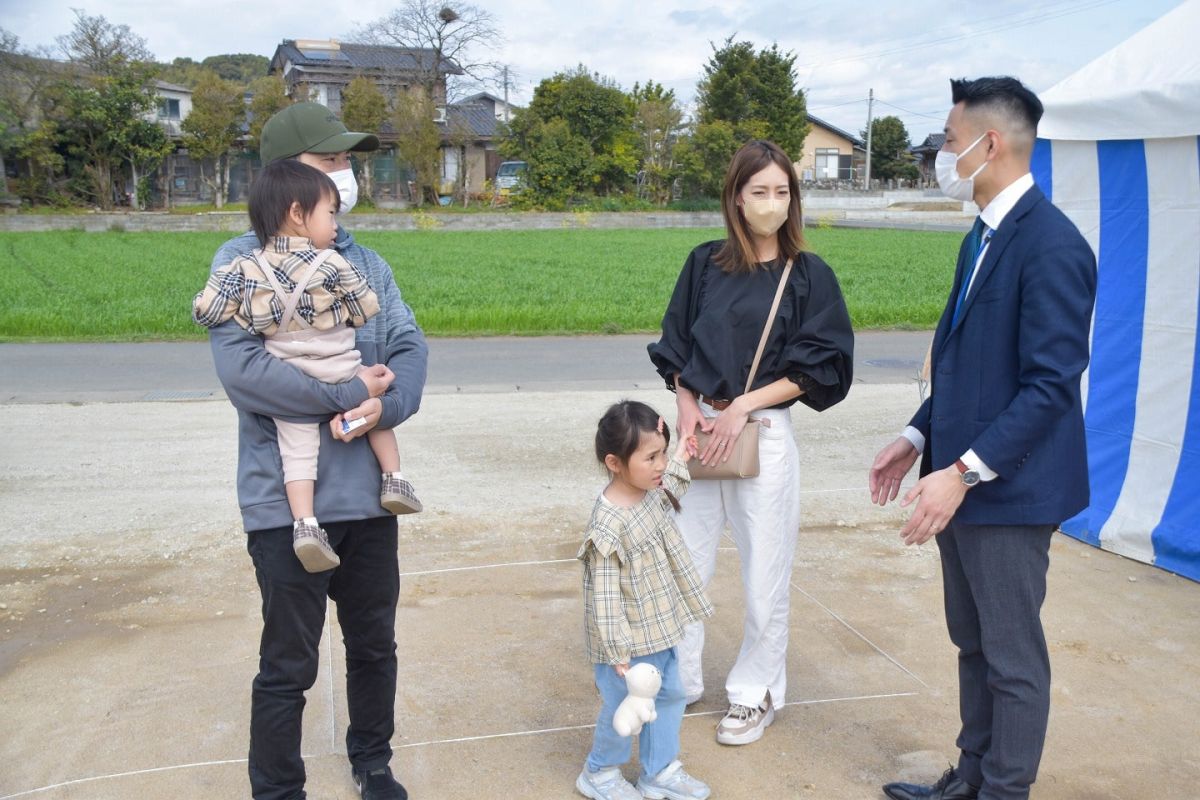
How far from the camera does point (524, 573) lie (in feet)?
16.0

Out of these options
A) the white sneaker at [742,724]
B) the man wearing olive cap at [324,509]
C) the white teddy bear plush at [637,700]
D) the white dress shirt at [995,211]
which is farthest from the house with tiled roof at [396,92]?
the white teddy bear plush at [637,700]

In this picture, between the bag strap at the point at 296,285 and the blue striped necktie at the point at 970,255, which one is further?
the blue striped necktie at the point at 970,255

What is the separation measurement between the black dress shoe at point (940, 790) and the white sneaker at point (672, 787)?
54cm

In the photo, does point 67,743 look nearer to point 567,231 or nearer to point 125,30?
point 567,231

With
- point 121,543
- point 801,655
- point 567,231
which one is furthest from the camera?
point 567,231

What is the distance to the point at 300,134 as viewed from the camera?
2.89m

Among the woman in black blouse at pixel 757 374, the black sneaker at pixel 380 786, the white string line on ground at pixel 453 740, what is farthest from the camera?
the woman in black blouse at pixel 757 374

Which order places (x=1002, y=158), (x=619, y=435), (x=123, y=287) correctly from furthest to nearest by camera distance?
(x=123, y=287) → (x=619, y=435) → (x=1002, y=158)

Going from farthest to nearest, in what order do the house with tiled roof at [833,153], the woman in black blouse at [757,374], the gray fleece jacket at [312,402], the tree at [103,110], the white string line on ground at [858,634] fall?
1. the house with tiled roof at [833,153]
2. the tree at [103,110]
3. the white string line on ground at [858,634]
4. the woman in black blouse at [757,374]
5. the gray fleece jacket at [312,402]

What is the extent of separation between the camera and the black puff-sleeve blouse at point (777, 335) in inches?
129

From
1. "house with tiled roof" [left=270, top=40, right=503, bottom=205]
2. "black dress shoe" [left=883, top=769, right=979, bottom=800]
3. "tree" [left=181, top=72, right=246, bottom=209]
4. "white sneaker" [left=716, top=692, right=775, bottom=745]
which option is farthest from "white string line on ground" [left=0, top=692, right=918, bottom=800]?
"house with tiled roof" [left=270, top=40, right=503, bottom=205]

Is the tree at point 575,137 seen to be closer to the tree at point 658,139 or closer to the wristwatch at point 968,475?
the tree at point 658,139

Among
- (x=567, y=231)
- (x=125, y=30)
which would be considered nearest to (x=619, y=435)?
(x=567, y=231)

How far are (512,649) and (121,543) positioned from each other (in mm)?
2401
